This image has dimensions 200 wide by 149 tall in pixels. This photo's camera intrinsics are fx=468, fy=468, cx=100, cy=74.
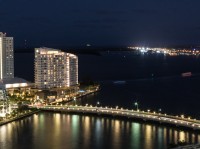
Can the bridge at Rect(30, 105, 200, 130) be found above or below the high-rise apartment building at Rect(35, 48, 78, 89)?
below

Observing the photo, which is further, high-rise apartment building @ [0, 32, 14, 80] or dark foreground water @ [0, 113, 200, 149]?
high-rise apartment building @ [0, 32, 14, 80]

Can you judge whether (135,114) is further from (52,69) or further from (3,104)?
(52,69)

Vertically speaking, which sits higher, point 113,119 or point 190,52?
point 190,52

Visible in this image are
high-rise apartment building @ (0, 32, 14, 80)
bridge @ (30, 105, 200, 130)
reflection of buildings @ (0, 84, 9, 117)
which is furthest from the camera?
high-rise apartment building @ (0, 32, 14, 80)

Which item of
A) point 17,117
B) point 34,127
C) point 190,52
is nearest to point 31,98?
point 17,117

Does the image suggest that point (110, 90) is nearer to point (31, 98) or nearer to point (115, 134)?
point (31, 98)

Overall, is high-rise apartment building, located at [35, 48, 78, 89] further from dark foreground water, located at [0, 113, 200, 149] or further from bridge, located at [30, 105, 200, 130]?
dark foreground water, located at [0, 113, 200, 149]

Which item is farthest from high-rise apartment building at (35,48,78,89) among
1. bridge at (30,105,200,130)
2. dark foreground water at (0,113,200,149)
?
dark foreground water at (0,113,200,149)

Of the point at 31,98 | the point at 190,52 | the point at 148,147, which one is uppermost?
the point at 190,52
